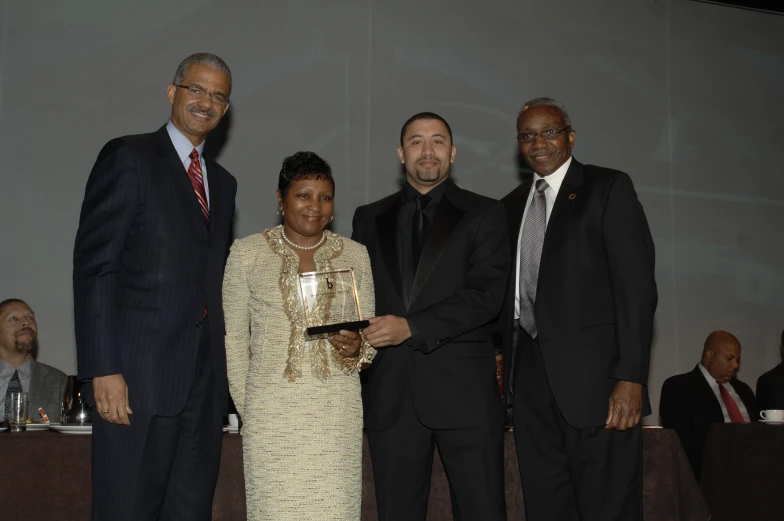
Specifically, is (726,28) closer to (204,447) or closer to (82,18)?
(82,18)

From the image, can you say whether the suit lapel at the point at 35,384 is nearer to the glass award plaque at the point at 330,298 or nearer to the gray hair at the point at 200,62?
the gray hair at the point at 200,62

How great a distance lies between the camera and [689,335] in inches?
289

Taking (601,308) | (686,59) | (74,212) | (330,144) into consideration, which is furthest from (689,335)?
(74,212)

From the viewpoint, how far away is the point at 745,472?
4203 mm

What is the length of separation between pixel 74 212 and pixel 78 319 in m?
3.57

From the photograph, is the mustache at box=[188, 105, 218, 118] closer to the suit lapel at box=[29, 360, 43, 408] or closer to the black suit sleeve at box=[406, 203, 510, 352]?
the black suit sleeve at box=[406, 203, 510, 352]

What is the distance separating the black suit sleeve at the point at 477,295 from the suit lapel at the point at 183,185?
0.80 m

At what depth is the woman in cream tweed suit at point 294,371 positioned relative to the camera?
103 inches

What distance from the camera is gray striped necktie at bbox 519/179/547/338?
3086 millimetres

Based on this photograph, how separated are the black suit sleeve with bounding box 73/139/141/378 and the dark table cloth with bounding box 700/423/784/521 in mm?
3252

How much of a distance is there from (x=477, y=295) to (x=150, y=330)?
3.79 ft

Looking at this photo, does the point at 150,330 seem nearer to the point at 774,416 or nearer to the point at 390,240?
the point at 390,240

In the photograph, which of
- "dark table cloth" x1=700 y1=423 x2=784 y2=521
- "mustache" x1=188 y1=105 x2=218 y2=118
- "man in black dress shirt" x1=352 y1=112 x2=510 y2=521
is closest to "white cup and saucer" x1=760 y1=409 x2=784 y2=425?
"dark table cloth" x1=700 y1=423 x2=784 y2=521

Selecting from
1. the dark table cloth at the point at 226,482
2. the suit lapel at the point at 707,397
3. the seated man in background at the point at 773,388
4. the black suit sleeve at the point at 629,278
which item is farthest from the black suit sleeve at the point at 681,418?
the black suit sleeve at the point at 629,278
